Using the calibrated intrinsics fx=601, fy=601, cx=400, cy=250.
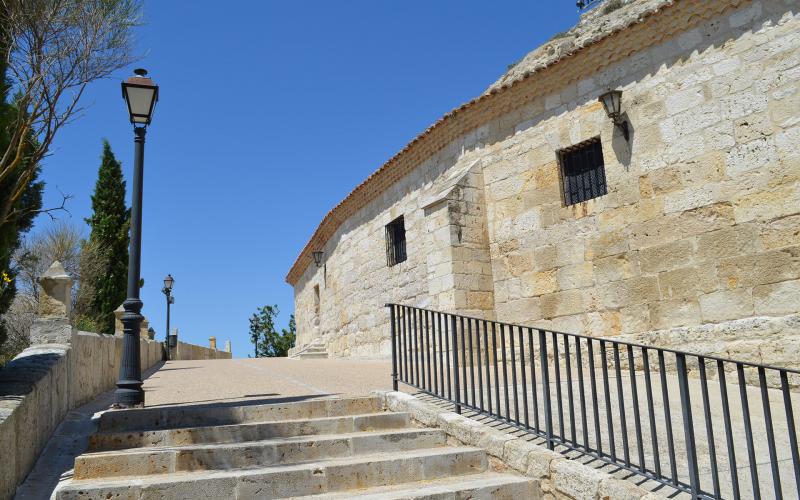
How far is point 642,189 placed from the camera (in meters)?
8.30

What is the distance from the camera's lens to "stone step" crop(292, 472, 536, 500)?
3.88m

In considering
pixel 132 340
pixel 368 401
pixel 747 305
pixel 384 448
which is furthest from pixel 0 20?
pixel 747 305

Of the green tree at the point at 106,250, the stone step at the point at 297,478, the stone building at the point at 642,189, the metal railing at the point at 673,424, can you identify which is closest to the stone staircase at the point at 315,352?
the green tree at the point at 106,250

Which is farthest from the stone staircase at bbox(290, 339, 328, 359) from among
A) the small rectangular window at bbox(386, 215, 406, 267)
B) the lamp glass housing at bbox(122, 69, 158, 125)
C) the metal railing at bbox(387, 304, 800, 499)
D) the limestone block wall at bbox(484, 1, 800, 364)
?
the lamp glass housing at bbox(122, 69, 158, 125)

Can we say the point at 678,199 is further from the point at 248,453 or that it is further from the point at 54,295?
the point at 54,295

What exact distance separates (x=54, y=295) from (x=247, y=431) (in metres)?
3.13

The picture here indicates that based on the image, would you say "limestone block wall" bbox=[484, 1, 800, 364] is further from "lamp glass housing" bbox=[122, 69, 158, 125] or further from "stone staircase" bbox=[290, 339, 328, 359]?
"stone staircase" bbox=[290, 339, 328, 359]

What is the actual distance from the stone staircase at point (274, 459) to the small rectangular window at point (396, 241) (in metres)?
8.17

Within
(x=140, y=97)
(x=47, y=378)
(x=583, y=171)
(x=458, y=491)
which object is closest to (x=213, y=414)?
(x=47, y=378)

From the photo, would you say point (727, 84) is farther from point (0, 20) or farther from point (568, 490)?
point (0, 20)

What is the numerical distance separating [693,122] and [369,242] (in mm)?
8501

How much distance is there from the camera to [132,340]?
5969 millimetres

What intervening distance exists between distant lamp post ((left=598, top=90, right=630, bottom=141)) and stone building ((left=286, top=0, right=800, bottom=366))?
0.17 feet

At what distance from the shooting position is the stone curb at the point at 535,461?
346cm
